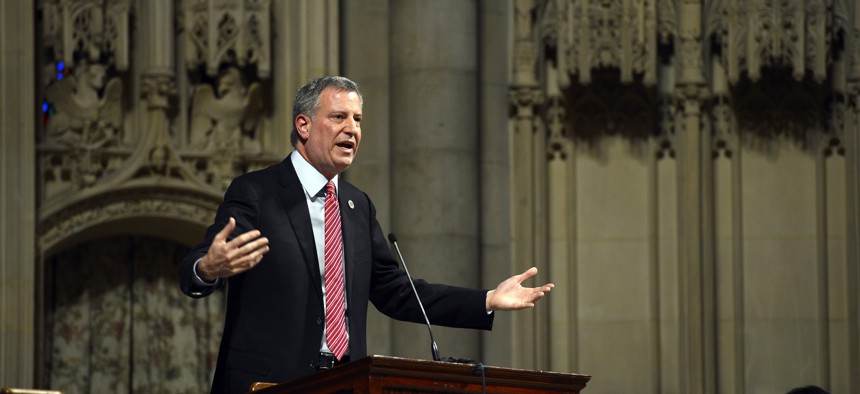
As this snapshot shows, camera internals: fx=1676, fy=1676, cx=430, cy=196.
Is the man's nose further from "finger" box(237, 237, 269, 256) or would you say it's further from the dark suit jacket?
"finger" box(237, 237, 269, 256)

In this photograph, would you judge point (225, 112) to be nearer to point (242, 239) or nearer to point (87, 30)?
point (87, 30)

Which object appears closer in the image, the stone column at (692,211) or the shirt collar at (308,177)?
the shirt collar at (308,177)

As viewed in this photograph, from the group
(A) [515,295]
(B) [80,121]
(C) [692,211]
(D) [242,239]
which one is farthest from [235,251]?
(C) [692,211]

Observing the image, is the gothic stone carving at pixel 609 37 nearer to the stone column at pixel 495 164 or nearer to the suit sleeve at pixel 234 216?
the stone column at pixel 495 164

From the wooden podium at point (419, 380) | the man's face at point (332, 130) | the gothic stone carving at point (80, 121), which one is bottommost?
the wooden podium at point (419, 380)

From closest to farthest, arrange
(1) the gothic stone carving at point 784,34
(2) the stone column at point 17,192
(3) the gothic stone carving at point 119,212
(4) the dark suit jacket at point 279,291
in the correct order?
1. (4) the dark suit jacket at point 279,291
2. (2) the stone column at point 17,192
3. (3) the gothic stone carving at point 119,212
4. (1) the gothic stone carving at point 784,34

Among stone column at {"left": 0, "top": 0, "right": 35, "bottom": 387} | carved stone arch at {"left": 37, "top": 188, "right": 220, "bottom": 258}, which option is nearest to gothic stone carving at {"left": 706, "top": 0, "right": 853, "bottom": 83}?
carved stone arch at {"left": 37, "top": 188, "right": 220, "bottom": 258}

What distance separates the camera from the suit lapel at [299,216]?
4.67 meters

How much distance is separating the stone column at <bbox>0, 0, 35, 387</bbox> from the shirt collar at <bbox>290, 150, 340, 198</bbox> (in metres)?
5.00

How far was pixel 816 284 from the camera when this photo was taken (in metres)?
10.4

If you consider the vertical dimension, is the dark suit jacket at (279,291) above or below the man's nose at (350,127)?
below

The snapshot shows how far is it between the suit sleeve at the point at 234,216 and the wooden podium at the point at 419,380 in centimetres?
38

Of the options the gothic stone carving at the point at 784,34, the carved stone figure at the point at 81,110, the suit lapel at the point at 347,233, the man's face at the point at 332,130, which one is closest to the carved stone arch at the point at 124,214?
the carved stone figure at the point at 81,110

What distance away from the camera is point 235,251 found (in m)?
4.14
